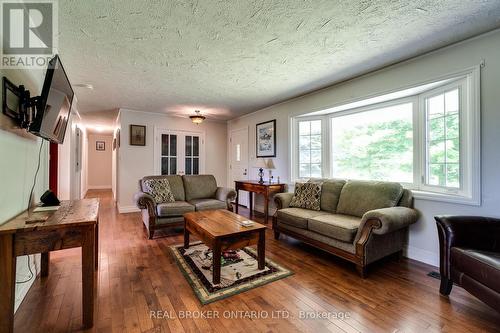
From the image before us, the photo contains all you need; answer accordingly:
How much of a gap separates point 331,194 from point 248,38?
2.29 metres

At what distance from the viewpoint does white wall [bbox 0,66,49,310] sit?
4.84 ft

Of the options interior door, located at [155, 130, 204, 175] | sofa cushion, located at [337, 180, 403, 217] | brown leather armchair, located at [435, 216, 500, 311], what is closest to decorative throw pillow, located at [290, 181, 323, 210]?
sofa cushion, located at [337, 180, 403, 217]

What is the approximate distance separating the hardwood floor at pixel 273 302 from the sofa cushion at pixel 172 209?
813mm

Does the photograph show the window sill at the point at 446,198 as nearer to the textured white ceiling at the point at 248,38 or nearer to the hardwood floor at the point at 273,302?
the hardwood floor at the point at 273,302

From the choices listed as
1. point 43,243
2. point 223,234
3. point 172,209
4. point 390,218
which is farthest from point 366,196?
point 43,243

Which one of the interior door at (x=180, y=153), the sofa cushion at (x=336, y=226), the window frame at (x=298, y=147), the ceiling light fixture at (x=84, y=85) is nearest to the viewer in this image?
the sofa cushion at (x=336, y=226)

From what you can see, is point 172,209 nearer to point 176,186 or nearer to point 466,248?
point 176,186

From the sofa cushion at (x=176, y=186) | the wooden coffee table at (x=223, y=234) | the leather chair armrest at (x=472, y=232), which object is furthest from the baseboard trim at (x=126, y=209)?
the leather chair armrest at (x=472, y=232)

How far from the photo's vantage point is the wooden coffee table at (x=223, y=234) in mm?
2037

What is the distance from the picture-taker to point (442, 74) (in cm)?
234

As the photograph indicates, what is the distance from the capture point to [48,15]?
1821 mm

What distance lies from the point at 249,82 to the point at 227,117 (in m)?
2.59

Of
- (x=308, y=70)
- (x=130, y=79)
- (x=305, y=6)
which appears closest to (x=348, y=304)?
(x=305, y=6)

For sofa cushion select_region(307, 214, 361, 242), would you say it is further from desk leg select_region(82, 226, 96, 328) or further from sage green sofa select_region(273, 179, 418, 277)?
desk leg select_region(82, 226, 96, 328)
